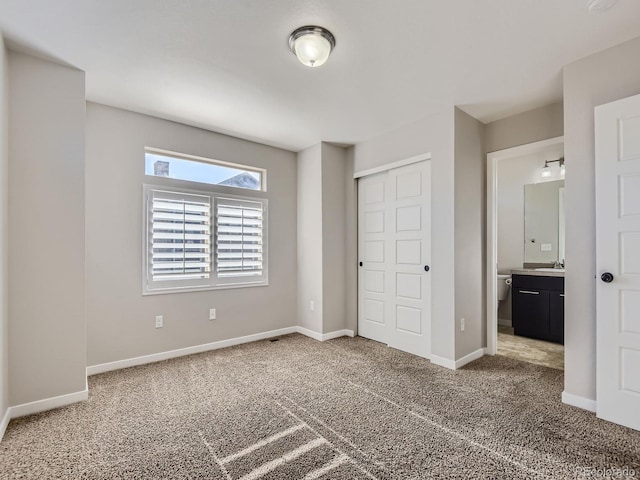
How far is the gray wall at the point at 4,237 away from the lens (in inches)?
82.6

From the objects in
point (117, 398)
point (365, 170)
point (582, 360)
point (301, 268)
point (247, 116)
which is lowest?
point (117, 398)

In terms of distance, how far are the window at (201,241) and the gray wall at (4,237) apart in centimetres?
115

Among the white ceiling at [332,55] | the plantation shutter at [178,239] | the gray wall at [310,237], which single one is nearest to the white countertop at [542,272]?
the white ceiling at [332,55]

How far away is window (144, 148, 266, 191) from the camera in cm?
345

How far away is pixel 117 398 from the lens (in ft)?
8.32

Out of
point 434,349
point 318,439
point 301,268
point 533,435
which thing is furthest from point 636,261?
point 301,268

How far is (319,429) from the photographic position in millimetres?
2098

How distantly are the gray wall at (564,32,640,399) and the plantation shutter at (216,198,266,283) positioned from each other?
3191 millimetres

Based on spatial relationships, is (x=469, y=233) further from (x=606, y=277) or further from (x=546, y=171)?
(x=546, y=171)

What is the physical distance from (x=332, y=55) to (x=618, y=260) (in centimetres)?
239

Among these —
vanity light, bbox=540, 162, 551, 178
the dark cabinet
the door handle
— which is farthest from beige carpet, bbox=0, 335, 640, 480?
vanity light, bbox=540, 162, 551, 178

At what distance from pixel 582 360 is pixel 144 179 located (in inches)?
163

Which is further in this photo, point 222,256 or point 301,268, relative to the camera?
point 301,268

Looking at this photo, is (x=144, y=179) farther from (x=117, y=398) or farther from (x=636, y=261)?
(x=636, y=261)
